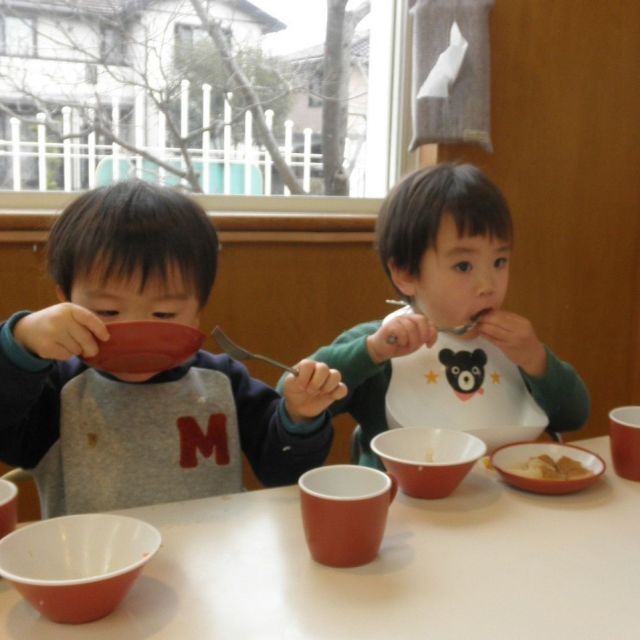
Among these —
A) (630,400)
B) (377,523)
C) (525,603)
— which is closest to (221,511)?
→ (377,523)

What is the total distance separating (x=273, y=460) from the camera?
3.77ft

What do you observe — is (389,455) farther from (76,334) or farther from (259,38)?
(259,38)

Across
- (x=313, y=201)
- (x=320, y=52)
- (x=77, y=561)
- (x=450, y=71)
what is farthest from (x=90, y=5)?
(x=77, y=561)

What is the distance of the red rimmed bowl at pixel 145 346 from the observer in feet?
2.86

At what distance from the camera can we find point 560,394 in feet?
4.25

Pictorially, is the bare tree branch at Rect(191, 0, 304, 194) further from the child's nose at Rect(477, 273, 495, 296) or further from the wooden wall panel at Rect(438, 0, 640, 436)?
the child's nose at Rect(477, 273, 495, 296)

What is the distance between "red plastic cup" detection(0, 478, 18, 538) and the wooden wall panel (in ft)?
5.05

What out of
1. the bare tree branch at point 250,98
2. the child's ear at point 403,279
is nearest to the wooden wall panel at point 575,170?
the bare tree branch at point 250,98

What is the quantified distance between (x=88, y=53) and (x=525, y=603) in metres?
1.61

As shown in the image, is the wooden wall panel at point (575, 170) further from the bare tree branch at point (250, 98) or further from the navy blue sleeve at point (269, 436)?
the navy blue sleeve at point (269, 436)

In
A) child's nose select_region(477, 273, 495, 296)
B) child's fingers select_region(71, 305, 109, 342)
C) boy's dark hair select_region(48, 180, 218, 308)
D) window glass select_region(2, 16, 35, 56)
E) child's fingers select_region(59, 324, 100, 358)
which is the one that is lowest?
child's fingers select_region(59, 324, 100, 358)

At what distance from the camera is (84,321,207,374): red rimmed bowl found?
87 cm

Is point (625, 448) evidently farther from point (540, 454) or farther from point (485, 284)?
point (485, 284)

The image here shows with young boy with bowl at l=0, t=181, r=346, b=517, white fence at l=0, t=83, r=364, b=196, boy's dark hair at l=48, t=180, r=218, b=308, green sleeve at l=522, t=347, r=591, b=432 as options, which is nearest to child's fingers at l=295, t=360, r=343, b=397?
young boy with bowl at l=0, t=181, r=346, b=517
